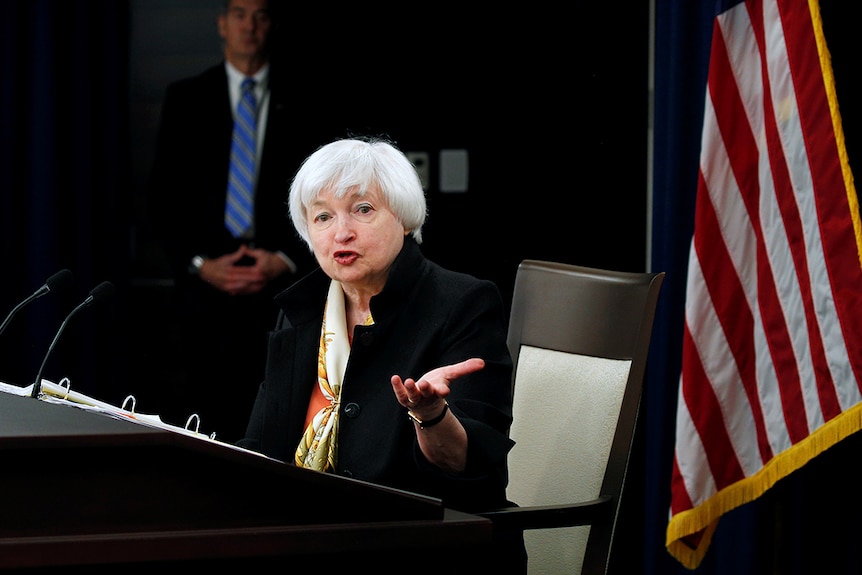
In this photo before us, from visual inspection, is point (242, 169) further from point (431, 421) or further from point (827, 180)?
point (431, 421)

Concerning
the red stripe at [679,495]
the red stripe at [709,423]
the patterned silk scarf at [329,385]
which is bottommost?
the red stripe at [679,495]

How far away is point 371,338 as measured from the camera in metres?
2.02

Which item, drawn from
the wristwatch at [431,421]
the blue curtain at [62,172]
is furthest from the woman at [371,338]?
the blue curtain at [62,172]

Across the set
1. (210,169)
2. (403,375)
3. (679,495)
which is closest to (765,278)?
(679,495)

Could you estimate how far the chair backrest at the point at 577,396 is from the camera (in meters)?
2.15

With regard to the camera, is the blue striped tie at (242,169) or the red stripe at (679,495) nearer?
the red stripe at (679,495)

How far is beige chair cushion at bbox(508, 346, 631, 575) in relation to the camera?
2.17 meters

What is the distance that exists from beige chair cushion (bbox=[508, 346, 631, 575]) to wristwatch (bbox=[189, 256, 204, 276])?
6.72ft

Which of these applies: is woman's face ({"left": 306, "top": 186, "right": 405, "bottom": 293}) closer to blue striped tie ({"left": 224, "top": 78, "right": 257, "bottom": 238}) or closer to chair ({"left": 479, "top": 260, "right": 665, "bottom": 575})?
chair ({"left": 479, "top": 260, "right": 665, "bottom": 575})

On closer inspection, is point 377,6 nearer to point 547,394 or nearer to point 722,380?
point 722,380

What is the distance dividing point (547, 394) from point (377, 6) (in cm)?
221

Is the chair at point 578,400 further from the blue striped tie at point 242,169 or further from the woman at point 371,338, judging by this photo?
the blue striped tie at point 242,169

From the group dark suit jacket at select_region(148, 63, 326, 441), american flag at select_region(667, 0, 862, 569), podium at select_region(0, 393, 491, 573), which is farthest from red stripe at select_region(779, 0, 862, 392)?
dark suit jacket at select_region(148, 63, 326, 441)

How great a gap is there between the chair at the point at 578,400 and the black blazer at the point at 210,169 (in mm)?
1870
